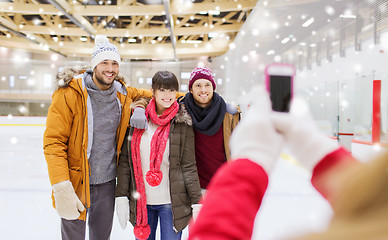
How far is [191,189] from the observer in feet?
4.51

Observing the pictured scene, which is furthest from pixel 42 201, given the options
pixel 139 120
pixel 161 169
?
pixel 139 120

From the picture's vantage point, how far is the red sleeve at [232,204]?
0.77 feet

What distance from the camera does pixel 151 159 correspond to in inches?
54.1

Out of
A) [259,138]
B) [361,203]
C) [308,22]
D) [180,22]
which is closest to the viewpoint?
[361,203]

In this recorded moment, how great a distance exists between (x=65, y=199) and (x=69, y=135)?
0.91ft

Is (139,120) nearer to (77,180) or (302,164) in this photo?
(77,180)

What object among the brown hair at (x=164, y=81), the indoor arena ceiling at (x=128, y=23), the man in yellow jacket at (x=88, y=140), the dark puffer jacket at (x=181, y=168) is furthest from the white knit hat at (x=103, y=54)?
the indoor arena ceiling at (x=128, y=23)

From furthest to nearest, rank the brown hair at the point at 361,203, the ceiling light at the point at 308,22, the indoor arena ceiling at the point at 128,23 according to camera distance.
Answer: the indoor arena ceiling at the point at 128,23
the ceiling light at the point at 308,22
the brown hair at the point at 361,203

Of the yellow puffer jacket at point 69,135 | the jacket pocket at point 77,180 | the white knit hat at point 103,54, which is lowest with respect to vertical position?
the jacket pocket at point 77,180

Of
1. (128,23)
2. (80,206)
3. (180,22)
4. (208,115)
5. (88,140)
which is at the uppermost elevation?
(128,23)

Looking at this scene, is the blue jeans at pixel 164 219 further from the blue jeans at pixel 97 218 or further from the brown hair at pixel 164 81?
the brown hair at pixel 164 81

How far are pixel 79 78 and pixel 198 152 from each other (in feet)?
2.17

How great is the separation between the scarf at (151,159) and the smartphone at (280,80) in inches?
42.4

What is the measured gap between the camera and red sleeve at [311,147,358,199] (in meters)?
→ 0.29
